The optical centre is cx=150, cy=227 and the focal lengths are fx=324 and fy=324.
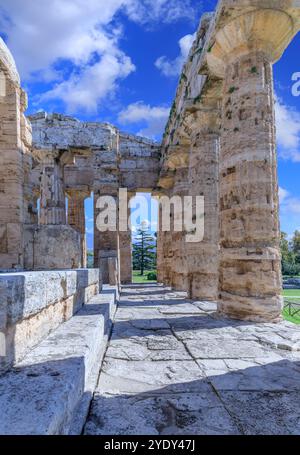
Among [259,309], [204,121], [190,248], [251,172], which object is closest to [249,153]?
[251,172]

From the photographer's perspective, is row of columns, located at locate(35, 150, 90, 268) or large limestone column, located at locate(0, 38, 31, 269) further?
row of columns, located at locate(35, 150, 90, 268)

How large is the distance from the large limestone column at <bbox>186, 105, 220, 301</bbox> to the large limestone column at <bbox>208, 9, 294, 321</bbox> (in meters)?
2.36

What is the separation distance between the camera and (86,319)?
4.03m

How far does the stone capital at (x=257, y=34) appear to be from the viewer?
5711 millimetres

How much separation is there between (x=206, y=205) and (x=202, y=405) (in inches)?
268

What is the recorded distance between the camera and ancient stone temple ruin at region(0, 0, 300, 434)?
2.10 meters

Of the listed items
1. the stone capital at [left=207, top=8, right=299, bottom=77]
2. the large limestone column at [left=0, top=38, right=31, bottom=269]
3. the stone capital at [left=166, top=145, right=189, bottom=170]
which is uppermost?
the stone capital at [left=207, top=8, right=299, bottom=77]

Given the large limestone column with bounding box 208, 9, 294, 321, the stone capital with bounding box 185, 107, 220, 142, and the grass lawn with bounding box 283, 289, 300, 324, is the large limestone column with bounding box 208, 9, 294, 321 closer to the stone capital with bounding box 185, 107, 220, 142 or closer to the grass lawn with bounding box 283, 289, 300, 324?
the stone capital with bounding box 185, 107, 220, 142

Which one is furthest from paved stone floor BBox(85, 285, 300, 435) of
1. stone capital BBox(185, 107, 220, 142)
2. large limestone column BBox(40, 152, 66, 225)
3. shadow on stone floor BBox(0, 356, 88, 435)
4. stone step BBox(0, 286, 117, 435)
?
large limestone column BBox(40, 152, 66, 225)

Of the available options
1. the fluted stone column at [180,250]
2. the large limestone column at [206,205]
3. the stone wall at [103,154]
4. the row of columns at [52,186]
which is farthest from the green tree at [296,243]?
the large limestone column at [206,205]

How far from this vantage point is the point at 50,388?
6.03 ft
